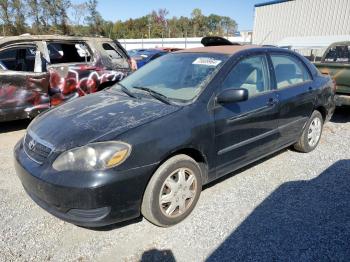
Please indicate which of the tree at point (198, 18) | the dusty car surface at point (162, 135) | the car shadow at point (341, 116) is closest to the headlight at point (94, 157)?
the dusty car surface at point (162, 135)

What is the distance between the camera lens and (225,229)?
124 inches

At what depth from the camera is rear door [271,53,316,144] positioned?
4305 millimetres

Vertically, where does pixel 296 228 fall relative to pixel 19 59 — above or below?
below

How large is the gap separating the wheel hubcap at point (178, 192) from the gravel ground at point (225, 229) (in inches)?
6.7

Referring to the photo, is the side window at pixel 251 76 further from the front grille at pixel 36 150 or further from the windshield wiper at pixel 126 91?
the front grille at pixel 36 150

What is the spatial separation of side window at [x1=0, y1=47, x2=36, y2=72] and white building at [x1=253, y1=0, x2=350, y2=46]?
1573cm

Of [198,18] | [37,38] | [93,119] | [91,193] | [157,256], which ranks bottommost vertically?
[157,256]

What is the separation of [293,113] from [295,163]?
0.76 m

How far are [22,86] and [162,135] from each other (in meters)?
3.93

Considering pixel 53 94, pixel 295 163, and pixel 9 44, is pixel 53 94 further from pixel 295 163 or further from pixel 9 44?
pixel 295 163

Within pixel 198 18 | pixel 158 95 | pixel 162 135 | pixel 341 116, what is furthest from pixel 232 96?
pixel 198 18

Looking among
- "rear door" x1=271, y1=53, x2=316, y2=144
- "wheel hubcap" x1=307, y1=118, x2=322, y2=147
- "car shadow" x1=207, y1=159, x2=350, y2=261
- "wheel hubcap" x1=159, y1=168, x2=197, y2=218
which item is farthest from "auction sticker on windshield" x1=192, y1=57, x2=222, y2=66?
"wheel hubcap" x1=307, y1=118, x2=322, y2=147

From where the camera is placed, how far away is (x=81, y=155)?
2.71m

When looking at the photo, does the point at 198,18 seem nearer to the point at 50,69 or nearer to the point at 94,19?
the point at 94,19
